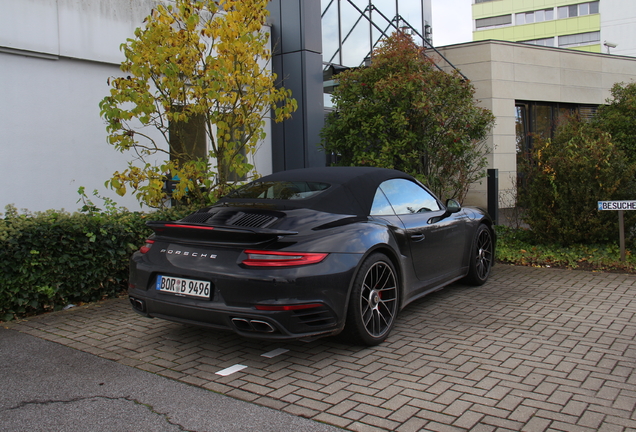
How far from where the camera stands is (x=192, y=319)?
405 cm

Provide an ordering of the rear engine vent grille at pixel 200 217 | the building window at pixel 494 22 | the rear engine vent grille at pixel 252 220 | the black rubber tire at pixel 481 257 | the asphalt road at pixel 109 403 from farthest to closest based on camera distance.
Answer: the building window at pixel 494 22 → the black rubber tire at pixel 481 257 → the rear engine vent grille at pixel 200 217 → the rear engine vent grille at pixel 252 220 → the asphalt road at pixel 109 403

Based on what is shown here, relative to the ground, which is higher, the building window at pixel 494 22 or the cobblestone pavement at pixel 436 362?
the building window at pixel 494 22

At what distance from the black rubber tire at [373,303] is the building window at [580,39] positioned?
215 ft

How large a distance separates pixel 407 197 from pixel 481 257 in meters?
1.72

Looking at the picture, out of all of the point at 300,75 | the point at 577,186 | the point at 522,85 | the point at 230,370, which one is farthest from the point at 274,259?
the point at 522,85

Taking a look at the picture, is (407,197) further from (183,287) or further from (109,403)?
(109,403)

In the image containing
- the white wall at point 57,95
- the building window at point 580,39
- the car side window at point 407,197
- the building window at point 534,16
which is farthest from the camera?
the building window at point 534,16

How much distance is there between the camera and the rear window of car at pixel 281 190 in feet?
15.7

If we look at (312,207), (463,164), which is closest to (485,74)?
(463,164)

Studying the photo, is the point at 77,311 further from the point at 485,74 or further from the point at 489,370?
the point at 485,74

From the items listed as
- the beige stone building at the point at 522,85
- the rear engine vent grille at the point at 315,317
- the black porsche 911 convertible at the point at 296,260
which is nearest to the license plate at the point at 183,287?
the black porsche 911 convertible at the point at 296,260

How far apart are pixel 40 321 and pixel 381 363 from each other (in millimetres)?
3353

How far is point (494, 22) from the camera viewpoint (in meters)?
67.8

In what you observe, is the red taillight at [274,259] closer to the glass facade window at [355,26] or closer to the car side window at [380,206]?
the car side window at [380,206]
